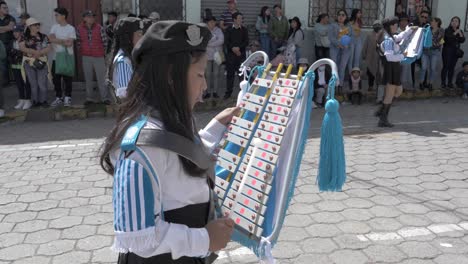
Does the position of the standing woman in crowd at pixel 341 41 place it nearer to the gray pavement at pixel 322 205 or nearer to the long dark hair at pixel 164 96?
the gray pavement at pixel 322 205

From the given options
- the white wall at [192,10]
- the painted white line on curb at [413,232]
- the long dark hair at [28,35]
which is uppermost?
the white wall at [192,10]

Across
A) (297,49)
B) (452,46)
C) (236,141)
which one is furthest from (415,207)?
(452,46)

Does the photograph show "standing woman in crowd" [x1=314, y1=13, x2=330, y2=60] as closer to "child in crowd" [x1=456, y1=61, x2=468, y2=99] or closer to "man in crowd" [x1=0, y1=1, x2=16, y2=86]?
"child in crowd" [x1=456, y1=61, x2=468, y2=99]

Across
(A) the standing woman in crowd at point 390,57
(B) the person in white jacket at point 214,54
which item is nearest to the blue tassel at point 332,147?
(A) the standing woman in crowd at point 390,57

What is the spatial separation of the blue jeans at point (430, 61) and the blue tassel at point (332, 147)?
9.91 meters

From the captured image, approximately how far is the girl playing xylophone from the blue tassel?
90 cm

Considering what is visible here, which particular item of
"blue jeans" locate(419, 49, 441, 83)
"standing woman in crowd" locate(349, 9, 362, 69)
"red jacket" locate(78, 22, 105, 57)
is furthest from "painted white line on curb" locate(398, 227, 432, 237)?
"blue jeans" locate(419, 49, 441, 83)

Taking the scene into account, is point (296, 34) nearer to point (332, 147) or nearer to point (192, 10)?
point (192, 10)

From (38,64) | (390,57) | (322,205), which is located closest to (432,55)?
(390,57)

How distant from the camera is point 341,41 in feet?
34.6

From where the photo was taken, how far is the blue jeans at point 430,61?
443 inches

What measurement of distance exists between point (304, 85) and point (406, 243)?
2.14m

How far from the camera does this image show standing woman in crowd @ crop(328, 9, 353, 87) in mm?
10594

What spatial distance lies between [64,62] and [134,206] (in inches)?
335
